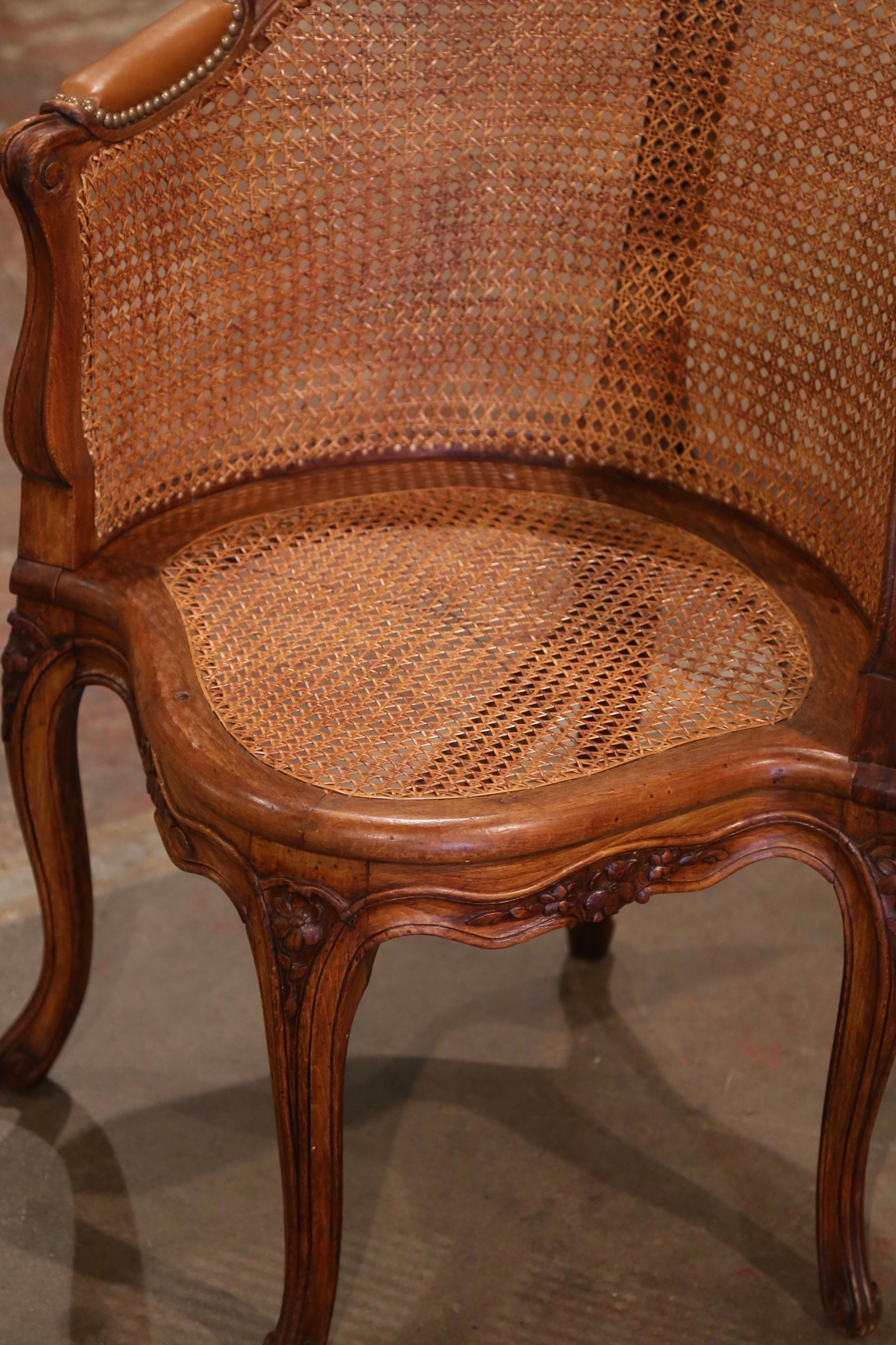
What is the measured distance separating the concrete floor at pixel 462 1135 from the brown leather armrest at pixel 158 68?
85 centimetres

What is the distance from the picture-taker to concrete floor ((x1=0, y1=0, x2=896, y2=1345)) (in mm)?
1240

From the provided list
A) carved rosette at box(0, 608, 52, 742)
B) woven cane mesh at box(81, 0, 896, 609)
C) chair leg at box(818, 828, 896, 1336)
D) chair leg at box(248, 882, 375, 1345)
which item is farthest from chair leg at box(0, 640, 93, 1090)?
chair leg at box(818, 828, 896, 1336)

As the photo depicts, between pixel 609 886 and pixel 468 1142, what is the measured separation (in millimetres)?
487

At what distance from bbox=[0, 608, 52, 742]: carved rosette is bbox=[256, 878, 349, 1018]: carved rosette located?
0.34 metres

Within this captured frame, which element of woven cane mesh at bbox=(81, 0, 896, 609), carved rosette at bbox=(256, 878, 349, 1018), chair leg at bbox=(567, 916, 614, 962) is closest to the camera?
carved rosette at bbox=(256, 878, 349, 1018)

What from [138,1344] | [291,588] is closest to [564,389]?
[291,588]

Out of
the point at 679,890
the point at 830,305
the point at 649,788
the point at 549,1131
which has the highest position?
the point at 830,305

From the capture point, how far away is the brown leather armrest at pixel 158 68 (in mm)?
1062

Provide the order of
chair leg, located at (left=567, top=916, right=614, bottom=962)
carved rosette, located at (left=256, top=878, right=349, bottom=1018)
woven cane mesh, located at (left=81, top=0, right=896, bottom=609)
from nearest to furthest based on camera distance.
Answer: carved rosette, located at (left=256, top=878, right=349, bottom=1018)
woven cane mesh, located at (left=81, top=0, right=896, bottom=609)
chair leg, located at (left=567, top=916, right=614, bottom=962)

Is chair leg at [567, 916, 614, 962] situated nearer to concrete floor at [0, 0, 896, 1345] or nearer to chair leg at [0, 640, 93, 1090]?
concrete floor at [0, 0, 896, 1345]

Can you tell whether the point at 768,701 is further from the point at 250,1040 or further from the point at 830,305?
the point at 250,1040

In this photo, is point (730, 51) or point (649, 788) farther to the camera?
point (730, 51)

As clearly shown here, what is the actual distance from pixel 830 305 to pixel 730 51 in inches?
9.1

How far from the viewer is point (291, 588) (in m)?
1.17
